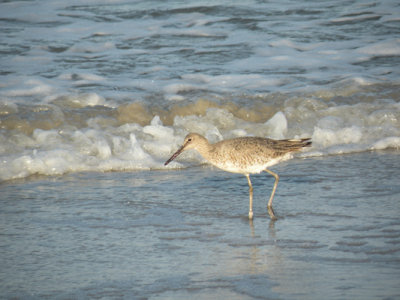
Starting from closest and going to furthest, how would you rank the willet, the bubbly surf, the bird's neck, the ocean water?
the ocean water < the willet < the bird's neck < the bubbly surf

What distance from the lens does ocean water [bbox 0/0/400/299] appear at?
16.0ft

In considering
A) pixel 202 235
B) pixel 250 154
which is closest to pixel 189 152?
pixel 250 154

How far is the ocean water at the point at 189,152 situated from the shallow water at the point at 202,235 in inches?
0.8

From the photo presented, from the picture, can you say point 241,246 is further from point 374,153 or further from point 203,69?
point 203,69

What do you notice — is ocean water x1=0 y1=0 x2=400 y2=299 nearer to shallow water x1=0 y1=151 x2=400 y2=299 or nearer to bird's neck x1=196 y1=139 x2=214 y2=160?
shallow water x1=0 y1=151 x2=400 y2=299

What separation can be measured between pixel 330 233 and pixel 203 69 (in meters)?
7.29

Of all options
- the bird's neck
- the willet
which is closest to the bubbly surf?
the bird's neck

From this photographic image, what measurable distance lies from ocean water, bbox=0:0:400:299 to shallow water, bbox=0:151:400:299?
20mm

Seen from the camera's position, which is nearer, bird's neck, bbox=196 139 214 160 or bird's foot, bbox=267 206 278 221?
bird's foot, bbox=267 206 278 221

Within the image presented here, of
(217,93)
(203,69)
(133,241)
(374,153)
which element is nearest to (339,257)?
(133,241)

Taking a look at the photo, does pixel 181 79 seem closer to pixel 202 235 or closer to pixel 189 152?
pixel 189 152

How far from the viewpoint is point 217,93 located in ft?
36.2

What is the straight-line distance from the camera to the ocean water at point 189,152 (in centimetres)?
487

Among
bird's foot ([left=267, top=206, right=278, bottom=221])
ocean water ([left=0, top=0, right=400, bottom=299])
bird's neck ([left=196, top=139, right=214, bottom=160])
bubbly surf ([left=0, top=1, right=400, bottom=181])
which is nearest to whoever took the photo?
ocean water ([left=0, top=0, right=400, bottom=299])
